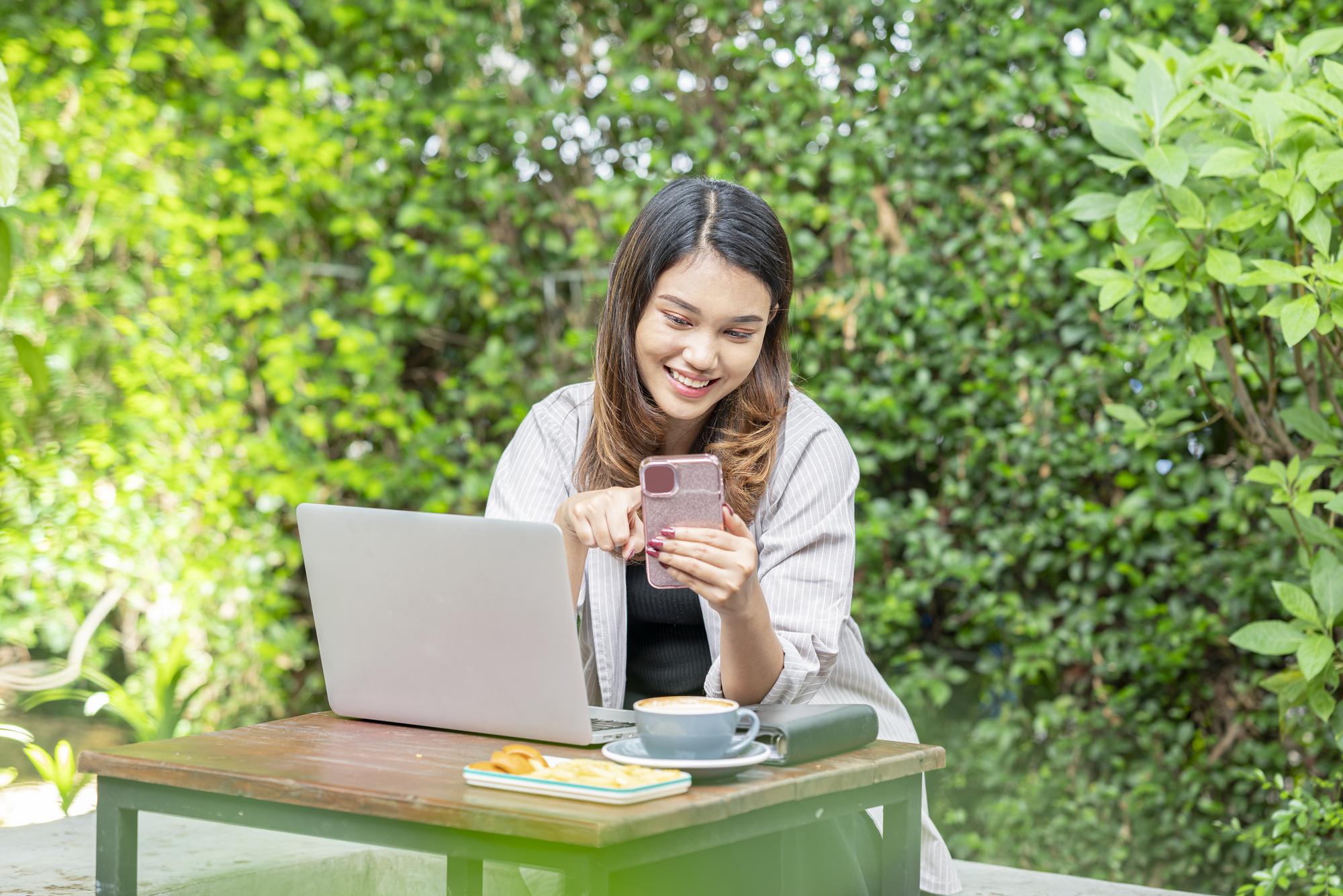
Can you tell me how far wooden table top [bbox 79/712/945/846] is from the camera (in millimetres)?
1199

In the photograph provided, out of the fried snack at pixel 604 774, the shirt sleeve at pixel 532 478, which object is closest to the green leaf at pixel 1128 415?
the shirt sleeve at pixel 532 478

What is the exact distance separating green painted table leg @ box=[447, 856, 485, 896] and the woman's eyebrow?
36.4 inches

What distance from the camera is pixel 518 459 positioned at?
218 cm

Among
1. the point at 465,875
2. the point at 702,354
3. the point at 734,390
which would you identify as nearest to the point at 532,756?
the point at 465,875

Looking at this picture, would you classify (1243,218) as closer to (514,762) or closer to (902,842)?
(902,842)

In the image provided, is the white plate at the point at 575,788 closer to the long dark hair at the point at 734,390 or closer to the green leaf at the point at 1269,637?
the long dark hair at the point at 734,390

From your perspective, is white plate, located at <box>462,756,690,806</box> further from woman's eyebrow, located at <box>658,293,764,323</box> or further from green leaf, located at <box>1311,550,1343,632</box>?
green leaf, located at <box>1311,550,1343,632</box>

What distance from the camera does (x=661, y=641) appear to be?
7.06ft

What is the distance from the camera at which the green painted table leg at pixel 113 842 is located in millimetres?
1457

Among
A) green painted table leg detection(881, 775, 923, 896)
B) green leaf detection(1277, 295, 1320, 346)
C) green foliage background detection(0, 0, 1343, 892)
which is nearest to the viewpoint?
green painted table leg detection(881, 775, 923, 896)

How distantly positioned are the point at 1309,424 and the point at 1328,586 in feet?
1.08

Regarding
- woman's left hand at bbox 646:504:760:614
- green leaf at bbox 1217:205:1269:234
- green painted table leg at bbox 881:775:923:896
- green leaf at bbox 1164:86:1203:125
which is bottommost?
green painted table leg at bbox 881:775:923:896

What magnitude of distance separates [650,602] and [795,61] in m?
1.97

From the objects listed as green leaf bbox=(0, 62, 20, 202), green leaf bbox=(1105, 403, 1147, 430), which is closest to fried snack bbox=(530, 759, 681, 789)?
green leaf bbox=(0, 62, 20, 202)
